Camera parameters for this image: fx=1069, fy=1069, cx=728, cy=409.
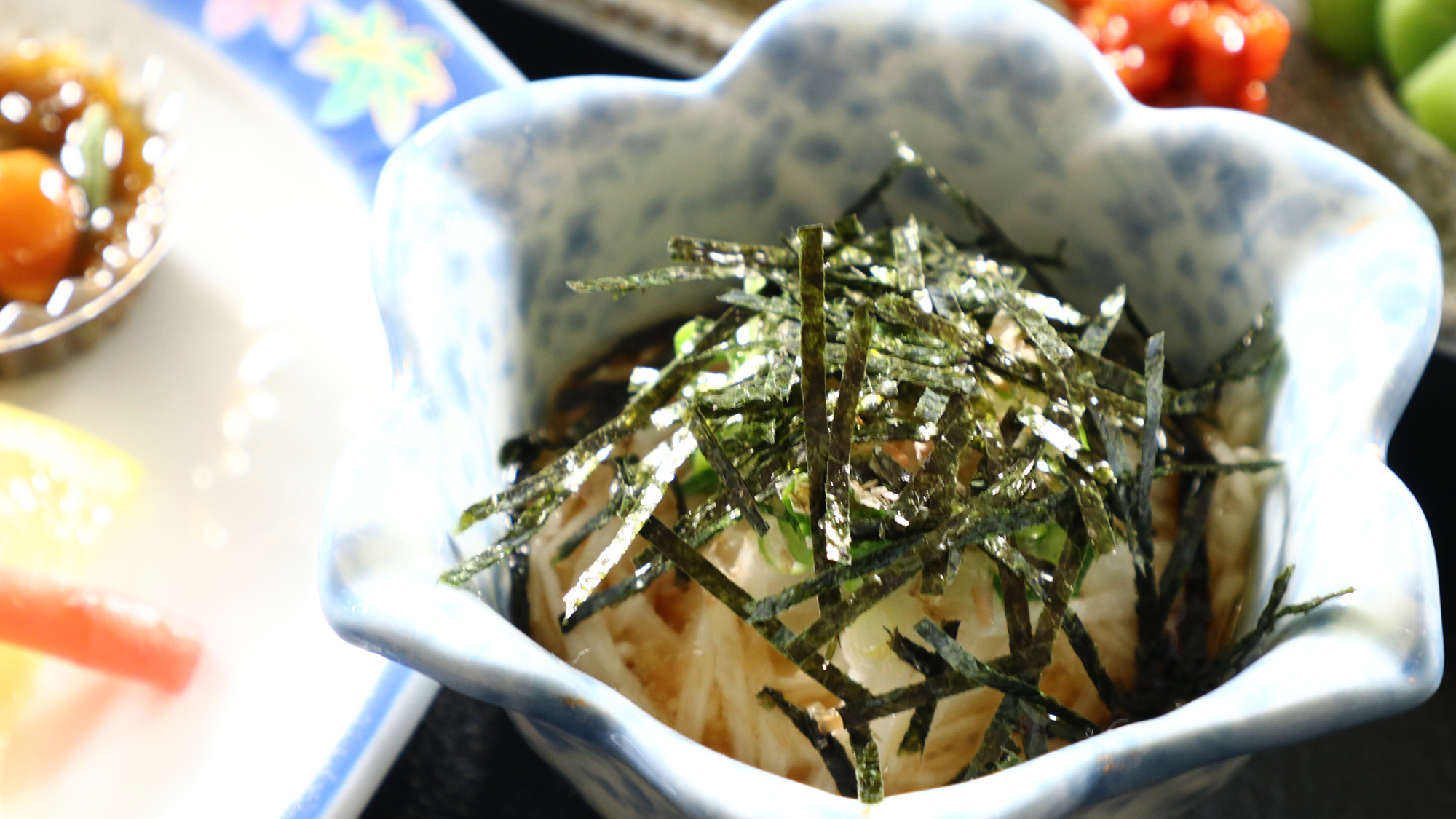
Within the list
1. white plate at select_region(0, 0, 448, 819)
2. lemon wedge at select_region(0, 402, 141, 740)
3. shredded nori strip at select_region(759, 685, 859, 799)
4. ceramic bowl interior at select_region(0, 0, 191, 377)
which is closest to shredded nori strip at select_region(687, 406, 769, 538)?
shredded nori strip at select_region(759, 685, 859, 799)

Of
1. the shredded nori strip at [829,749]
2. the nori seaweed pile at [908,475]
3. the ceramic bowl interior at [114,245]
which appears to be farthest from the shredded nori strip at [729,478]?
the ceramic bowl interior at [114,245]

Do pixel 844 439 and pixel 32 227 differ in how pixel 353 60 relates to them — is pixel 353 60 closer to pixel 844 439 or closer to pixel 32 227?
pixel 32 227

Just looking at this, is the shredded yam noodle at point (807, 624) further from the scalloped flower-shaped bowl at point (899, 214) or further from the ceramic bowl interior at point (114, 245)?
the ceramic bowl interior at point (114, 245)

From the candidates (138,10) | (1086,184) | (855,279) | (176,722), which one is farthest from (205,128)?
(1086,184)

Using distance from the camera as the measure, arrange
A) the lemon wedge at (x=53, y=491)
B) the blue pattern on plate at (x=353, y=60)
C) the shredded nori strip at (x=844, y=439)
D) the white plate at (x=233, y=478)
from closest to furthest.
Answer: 1. the shredded nori strip at (x=844, y=439)
2. the white plate at (x=233, y=478)
3. the lemon wedge at (x=53, y=491)
4. the blue pattern on plate at (x=353, y=60)

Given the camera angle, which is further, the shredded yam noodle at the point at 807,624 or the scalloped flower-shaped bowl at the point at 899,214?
the shredded yam noodle at the point at 807,624

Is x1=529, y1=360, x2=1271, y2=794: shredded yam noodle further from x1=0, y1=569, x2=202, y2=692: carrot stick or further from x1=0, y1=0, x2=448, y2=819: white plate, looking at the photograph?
x1=0, y1=569, x2=202, y2=692: carrot stick
